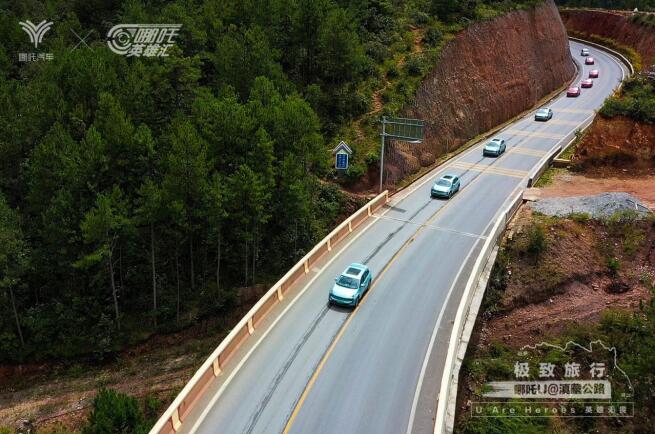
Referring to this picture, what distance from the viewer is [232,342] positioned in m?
21.4

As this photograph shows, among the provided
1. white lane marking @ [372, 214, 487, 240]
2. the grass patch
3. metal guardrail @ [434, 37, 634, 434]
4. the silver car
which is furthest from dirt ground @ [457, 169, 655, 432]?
the silver car

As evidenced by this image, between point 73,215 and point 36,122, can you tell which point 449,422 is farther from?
point 36,122

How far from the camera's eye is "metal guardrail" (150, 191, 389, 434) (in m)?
17.2

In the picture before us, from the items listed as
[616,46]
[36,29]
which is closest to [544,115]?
[616,46]

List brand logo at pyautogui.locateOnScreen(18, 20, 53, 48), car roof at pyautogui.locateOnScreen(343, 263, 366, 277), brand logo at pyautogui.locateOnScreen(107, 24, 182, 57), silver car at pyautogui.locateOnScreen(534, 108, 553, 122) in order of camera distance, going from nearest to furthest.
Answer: car roof at pyautogui.locateOnScreen(343, 263, 366, 277) < brand logo at pyautogui.locateOnScreen(107, 24, 182, 57) < brand logo at pyautogui.locateOnScreen(18, 20, 53, 48) < silver car at pyautogui.locateOnScreen(534, 108, 553, 122)

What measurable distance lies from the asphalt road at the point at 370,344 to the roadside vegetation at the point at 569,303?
2.38 metres

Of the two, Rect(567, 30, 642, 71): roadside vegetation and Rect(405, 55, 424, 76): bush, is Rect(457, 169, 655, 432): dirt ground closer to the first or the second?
Rect(405, 55, 424, 76): bush

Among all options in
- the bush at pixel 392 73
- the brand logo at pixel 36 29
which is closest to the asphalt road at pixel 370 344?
the bush at pixel 392 73

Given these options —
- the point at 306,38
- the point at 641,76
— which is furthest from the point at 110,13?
the point at 641,76

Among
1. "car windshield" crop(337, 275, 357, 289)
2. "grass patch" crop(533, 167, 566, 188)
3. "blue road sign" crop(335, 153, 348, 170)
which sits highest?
"blue road sign" crop(335, 153, 348, 170)

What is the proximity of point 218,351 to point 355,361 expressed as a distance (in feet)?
18.1

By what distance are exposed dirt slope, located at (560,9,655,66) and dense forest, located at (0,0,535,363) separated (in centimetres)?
6686

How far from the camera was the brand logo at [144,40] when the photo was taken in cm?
4144

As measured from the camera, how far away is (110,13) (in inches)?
2210
